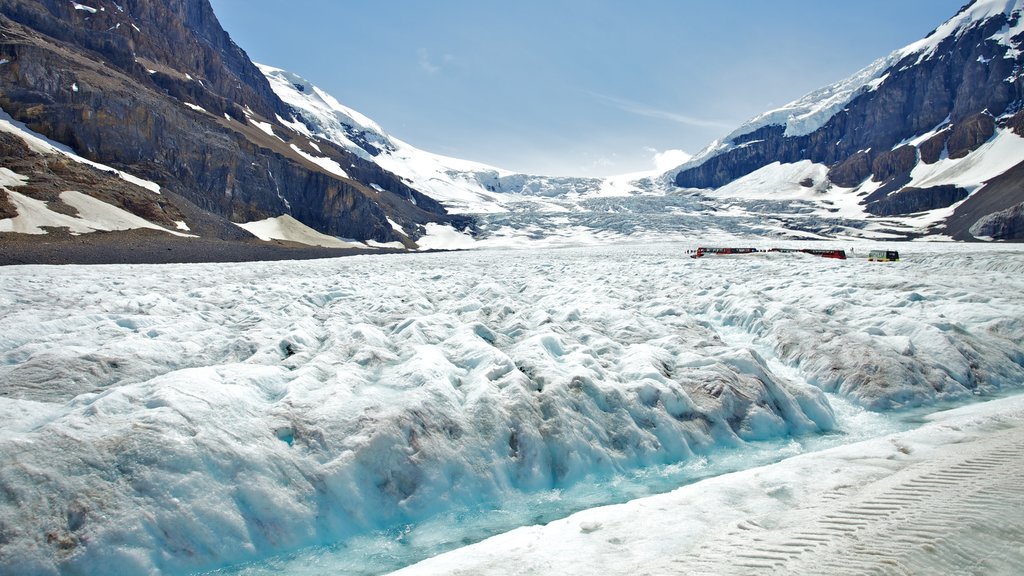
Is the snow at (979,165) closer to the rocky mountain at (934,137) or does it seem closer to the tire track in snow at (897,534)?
the rocky mountain at (934,137)

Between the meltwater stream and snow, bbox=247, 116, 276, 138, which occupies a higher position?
snow, bbox=247, 116, 276, 138

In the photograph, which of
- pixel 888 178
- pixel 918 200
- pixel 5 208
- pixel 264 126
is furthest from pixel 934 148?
pixel 5 208

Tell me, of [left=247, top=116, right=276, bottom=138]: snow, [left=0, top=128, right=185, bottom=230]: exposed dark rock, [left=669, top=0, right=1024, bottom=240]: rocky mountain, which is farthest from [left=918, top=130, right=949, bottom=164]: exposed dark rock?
[left=0, top=128, right=185, bottom=230]: exposed dark rock

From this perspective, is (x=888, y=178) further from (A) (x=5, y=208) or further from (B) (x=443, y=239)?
(A) (x=5, y=208)

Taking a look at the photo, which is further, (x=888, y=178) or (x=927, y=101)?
(x=927, y=101)

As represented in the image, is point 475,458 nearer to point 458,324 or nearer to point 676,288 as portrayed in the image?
point 458,324

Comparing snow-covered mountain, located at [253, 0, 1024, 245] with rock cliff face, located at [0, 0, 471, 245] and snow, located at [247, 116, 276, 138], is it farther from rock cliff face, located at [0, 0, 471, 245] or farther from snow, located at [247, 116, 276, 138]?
snow, located at [247, 116, 276, 138]

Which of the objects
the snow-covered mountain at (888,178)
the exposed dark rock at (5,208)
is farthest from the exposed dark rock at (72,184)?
the snow-covered mountain at (888,178)
